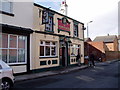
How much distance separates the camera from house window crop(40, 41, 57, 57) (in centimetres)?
1537

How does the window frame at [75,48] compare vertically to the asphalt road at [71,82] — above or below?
above

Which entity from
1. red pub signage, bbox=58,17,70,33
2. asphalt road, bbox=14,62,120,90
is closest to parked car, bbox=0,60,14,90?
asphalt road, bbox=14,62,120,90

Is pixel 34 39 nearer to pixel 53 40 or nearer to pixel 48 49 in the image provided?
pixel 48 49

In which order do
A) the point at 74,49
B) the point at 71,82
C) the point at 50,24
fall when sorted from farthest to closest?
the point at 74,49 → the point at 50,24 → the point at 71,82

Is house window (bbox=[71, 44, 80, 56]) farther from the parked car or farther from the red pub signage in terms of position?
the parked car

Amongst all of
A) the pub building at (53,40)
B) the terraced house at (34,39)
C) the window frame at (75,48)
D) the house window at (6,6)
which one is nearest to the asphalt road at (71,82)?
the terraced house at (34,39)

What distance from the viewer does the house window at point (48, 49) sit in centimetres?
1537

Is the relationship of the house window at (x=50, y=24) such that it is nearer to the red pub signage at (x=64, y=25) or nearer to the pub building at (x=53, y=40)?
the pub building at (x=53, y=40)

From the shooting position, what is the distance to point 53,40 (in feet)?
54.4

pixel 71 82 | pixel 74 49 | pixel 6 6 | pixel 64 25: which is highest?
pixel 6 6

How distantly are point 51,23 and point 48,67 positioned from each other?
4.64m

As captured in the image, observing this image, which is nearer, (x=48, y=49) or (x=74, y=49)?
(x=48, y=49)

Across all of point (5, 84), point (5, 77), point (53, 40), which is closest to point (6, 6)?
point (53, 40)

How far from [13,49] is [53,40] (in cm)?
512
